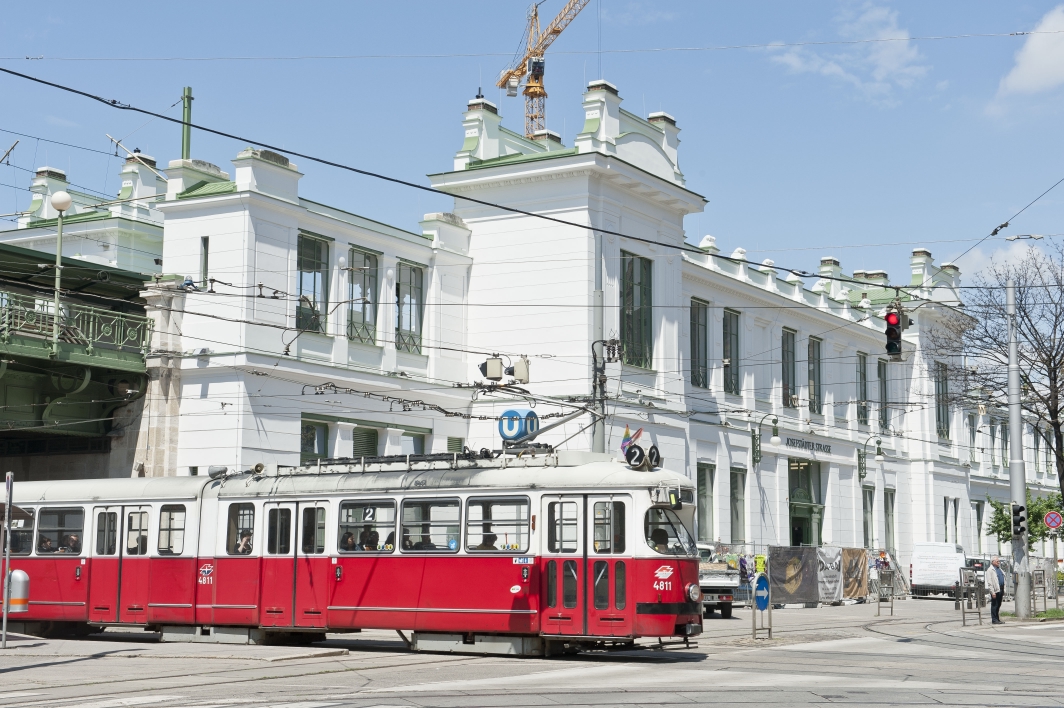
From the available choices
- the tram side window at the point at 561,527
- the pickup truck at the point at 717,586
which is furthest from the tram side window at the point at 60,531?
the pickup truck at the point at 717,586

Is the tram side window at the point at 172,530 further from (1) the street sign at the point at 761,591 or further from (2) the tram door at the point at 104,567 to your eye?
(1) the street sign at the point at 761,591

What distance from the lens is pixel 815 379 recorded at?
6103 cm

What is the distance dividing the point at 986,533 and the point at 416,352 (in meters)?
44.8

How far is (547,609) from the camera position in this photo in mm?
21109

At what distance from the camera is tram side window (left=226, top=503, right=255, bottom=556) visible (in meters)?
23.9

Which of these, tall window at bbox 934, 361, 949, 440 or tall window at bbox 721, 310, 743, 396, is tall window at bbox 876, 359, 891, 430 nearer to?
tall window at bbox 934, 361, 949, 440

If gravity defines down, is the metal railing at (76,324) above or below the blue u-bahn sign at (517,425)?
above

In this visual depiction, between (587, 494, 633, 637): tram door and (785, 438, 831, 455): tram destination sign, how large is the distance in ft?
120

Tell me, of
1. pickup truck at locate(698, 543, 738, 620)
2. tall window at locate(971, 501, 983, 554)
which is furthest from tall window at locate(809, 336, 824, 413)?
pickup truck at locate(698, 543, 738, 620)

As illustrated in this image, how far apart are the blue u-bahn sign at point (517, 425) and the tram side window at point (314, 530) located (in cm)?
1557

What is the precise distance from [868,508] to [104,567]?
4625 cm

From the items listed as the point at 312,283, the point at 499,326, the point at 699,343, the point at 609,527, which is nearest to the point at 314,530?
the point at 609,527

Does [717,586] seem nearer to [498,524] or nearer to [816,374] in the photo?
[498,524]

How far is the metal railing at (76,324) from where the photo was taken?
3094 centimetres
